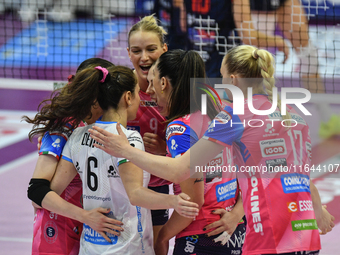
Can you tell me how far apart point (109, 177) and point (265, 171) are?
82 cm

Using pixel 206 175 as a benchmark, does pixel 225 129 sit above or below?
above

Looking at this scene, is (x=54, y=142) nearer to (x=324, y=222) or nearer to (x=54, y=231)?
(x=54, y=231)

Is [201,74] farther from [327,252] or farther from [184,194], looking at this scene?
[327,252]

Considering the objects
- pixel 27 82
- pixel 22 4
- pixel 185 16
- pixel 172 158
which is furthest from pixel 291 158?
pixel 22 4

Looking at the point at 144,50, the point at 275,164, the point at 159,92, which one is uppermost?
the point at 144,50

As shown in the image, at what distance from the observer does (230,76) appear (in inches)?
98.8

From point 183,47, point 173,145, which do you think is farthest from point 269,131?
point 183,47

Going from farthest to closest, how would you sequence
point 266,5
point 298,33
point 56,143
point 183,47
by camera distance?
point 266,5, point 298,33, point 183,47, point 56,143

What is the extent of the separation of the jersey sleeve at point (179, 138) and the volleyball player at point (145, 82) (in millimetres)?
680

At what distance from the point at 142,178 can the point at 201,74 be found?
69 cm

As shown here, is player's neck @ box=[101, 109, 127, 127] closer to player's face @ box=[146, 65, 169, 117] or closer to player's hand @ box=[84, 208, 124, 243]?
player's face @ box=[146, 65, 169, 117]

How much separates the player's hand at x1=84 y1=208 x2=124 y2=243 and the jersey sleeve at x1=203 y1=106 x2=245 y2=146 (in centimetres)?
66

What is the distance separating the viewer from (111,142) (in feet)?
6.92

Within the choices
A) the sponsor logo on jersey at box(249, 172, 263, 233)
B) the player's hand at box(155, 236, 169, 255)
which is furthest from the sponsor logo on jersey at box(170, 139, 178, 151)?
the player's hand at box(155, 236, 169, 255)
